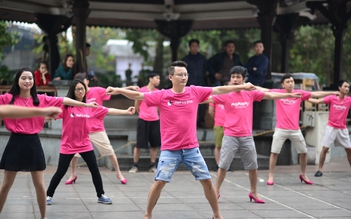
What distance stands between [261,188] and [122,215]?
3.20 meters

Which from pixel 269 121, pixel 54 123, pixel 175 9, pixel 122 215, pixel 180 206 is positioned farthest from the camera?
pixel 175 9

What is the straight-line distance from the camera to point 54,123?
1311 centimetres


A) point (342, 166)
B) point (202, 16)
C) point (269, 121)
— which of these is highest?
point (202, 16)

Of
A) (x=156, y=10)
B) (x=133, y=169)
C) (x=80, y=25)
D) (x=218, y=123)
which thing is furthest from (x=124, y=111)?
(x=156, y=10)

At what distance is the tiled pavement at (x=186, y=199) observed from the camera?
325 inches

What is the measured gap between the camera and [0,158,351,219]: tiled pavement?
8266 millimetres

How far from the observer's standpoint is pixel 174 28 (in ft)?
62.8

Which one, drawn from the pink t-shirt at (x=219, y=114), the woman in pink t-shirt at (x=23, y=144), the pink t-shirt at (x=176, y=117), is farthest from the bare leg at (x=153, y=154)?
the woman in pink t-shirt at (x=23, y=144)

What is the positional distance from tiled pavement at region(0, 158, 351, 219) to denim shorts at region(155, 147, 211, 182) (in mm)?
1010

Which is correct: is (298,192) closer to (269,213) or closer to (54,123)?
(269,213)

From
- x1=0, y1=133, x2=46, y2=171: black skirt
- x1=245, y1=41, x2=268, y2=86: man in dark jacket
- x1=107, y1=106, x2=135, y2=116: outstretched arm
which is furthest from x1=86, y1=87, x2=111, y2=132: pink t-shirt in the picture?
x1=245, y1=41, x2=268, y2=86: man in dark jacket

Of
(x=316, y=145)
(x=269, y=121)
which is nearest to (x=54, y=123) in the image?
(x=269, y=121)

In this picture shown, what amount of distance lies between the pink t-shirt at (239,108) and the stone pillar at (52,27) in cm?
960

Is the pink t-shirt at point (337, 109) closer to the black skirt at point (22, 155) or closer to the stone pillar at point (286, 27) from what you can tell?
the stone pillar at point (286, 27)
